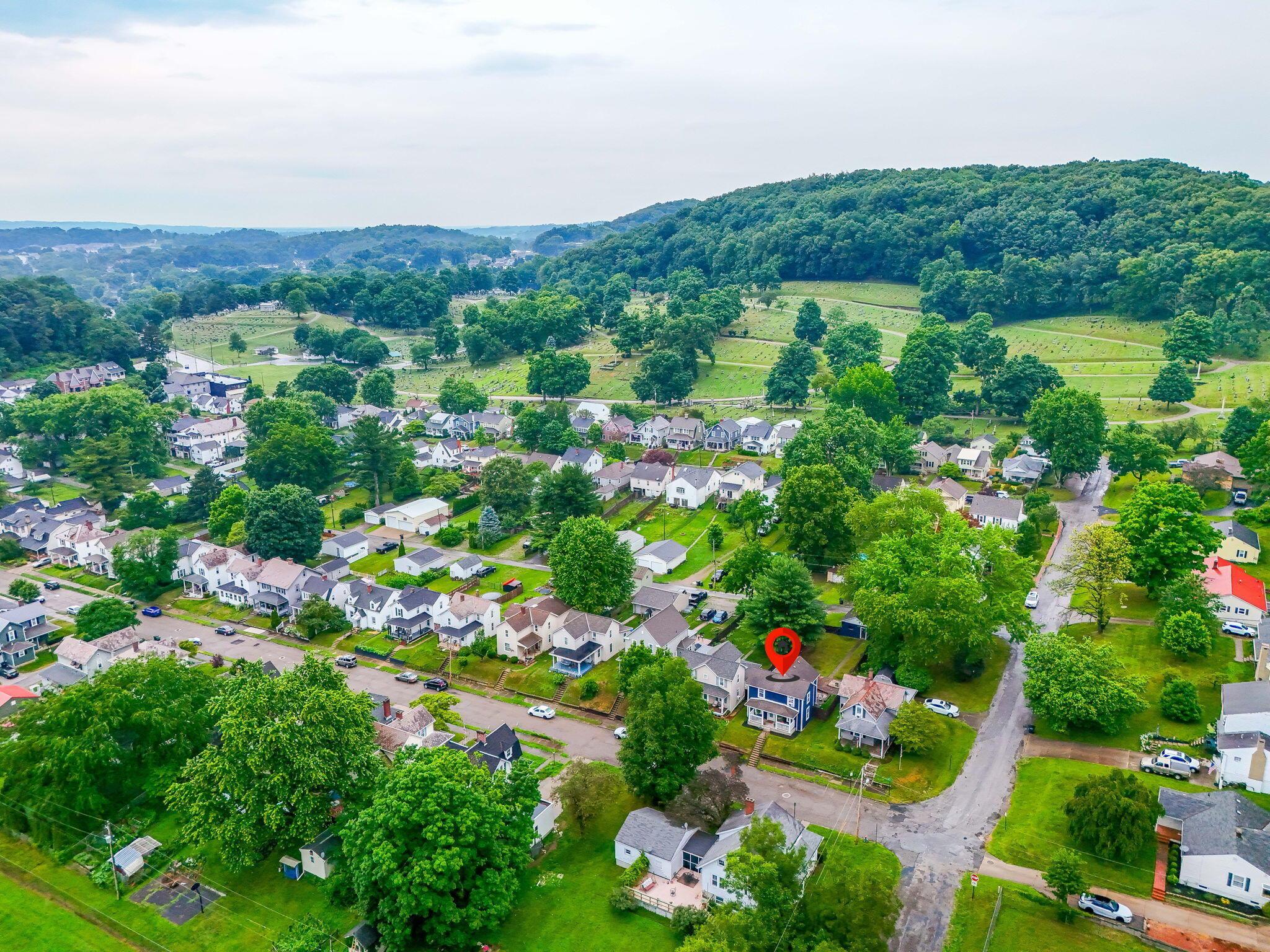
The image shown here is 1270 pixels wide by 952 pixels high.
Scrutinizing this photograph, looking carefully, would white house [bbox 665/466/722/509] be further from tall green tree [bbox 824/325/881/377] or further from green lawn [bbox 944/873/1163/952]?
green lawn [bbox 944/873/1163/952]

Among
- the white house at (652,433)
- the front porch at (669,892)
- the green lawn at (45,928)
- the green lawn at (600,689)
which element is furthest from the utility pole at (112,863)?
the white house at (652,433)

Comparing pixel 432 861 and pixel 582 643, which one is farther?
pixel 582 643

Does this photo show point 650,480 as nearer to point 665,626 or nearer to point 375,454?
point 375,454

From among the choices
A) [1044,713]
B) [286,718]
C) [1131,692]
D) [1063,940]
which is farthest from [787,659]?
[286,718]

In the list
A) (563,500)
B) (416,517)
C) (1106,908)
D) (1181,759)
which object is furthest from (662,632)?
(416,517)

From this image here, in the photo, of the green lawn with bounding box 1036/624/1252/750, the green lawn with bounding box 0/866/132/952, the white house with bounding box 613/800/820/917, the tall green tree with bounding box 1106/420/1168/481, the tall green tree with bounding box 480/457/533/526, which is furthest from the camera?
the tall green tree with bounding box 480/457/533/526

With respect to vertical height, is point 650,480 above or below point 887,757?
above

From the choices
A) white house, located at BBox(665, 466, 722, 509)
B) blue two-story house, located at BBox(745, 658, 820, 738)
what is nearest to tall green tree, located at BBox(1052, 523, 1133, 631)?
blue two-story house, located at BBox(745, 658, 820, 738)
